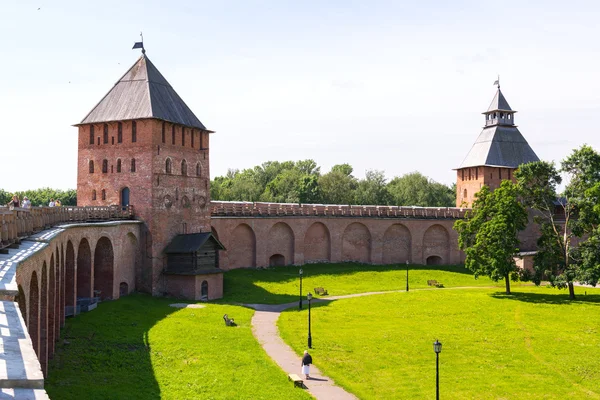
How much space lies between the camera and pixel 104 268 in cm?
3175

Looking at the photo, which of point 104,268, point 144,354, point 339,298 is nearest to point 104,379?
point 144,354

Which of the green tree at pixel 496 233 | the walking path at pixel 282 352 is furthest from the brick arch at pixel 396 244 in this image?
the walking path at pixel 282 352

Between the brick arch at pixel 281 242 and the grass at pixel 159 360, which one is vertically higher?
the brick arch at pixel 281 242

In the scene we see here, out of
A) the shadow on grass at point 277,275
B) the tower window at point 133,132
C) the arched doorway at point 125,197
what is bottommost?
the shadow on grass at point 277,275

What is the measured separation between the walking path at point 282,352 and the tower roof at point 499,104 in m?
29.9

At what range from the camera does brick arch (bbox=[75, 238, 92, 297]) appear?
2889 cm

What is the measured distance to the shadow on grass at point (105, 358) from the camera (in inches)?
698

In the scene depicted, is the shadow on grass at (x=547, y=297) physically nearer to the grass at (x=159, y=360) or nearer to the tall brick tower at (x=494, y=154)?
the tall brick tower at (x=494, y=154)

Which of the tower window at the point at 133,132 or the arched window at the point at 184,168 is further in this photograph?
the arched window at the point at 184,168

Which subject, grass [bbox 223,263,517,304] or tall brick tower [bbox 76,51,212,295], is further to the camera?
grass [bbox 223,263,517,304]

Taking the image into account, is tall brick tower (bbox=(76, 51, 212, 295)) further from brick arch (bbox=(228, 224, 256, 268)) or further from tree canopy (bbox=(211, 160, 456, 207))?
tree canopy (bbox=(211, 160, 456, 207))

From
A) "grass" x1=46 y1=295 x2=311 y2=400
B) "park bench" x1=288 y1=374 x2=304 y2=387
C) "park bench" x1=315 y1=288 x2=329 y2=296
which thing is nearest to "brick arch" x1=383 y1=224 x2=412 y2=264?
"park bench" x1=315 y1=288 x2=329 y2=296

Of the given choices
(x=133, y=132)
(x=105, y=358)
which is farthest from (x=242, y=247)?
(x=105, y=358)

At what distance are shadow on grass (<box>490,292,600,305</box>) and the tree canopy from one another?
3851 centimetres
